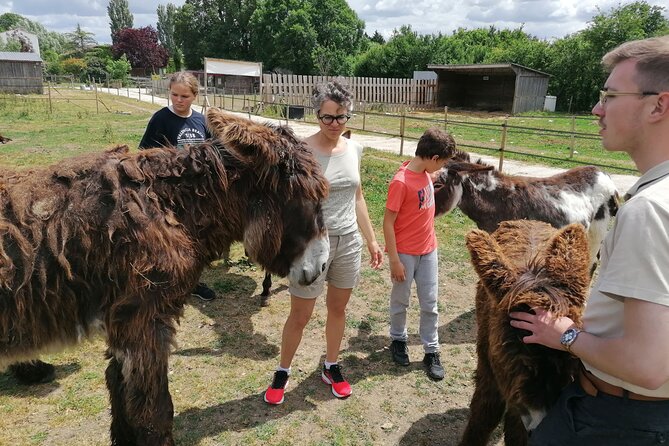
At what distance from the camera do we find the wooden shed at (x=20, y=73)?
3509cm

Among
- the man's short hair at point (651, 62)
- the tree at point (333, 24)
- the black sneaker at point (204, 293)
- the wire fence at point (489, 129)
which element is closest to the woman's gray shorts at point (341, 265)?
the man's short hair at point (651, 62)

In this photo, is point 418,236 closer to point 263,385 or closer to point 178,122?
point 263,385

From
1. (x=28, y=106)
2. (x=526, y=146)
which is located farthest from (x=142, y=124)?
(x=526, y=146)

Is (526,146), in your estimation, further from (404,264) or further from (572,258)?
(572,258)

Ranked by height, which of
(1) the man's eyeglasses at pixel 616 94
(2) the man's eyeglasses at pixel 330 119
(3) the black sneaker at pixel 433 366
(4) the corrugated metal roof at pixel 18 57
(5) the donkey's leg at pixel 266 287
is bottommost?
(3) the black sneaker at pixel 433 366

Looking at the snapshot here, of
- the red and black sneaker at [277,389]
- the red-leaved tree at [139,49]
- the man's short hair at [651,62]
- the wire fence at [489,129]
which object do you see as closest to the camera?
the man's short hair at [651,62]

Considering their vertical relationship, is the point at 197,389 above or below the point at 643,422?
below

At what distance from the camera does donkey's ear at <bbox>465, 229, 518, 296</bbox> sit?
1.95m

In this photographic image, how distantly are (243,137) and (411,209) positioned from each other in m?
1.85

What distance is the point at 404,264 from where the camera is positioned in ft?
12.2

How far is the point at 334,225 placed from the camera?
10.0ft

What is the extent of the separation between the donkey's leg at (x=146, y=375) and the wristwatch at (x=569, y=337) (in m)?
1.72

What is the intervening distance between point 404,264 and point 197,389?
78.0 inches

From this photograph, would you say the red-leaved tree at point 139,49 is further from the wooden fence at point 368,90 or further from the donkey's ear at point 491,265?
the donkey's ear at point 491,265
